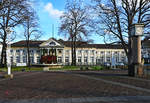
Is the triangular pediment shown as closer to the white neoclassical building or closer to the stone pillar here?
the white neoclassical building

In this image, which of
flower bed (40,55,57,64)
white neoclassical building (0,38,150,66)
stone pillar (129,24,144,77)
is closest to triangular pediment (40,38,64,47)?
white neoclassical building (0,38,150,66)

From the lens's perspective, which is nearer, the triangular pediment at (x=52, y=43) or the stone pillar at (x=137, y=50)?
the stone pillar at (x=137, y=50)

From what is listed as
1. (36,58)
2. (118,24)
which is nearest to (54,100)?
(118,24)

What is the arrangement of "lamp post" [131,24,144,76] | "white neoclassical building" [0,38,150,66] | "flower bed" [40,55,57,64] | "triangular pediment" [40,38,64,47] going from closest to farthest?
"lamp post" [131,24,144,76] < "flower bed" [40,55,57,64] < "triangular pediment" [40,38,64,47] < "white neoclassical building" [0,38,150,66]

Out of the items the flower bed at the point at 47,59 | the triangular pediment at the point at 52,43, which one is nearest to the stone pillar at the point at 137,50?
the flower bed at the point at 47,59

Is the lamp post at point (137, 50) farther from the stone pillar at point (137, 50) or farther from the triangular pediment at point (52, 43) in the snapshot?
the triangular pediment at point (52, 43)

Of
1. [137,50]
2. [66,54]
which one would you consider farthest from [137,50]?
[66,54]

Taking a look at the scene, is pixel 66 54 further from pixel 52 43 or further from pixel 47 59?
pixel 47 59

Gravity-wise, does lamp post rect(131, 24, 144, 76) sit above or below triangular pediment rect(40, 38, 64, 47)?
below

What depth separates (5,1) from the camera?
17.5 meters

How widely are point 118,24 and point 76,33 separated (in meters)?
16.6

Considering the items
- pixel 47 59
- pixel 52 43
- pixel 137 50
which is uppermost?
pixel 52 43

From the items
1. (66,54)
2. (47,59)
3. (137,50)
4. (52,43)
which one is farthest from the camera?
(66,54)

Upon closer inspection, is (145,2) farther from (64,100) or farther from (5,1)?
(64,100)
